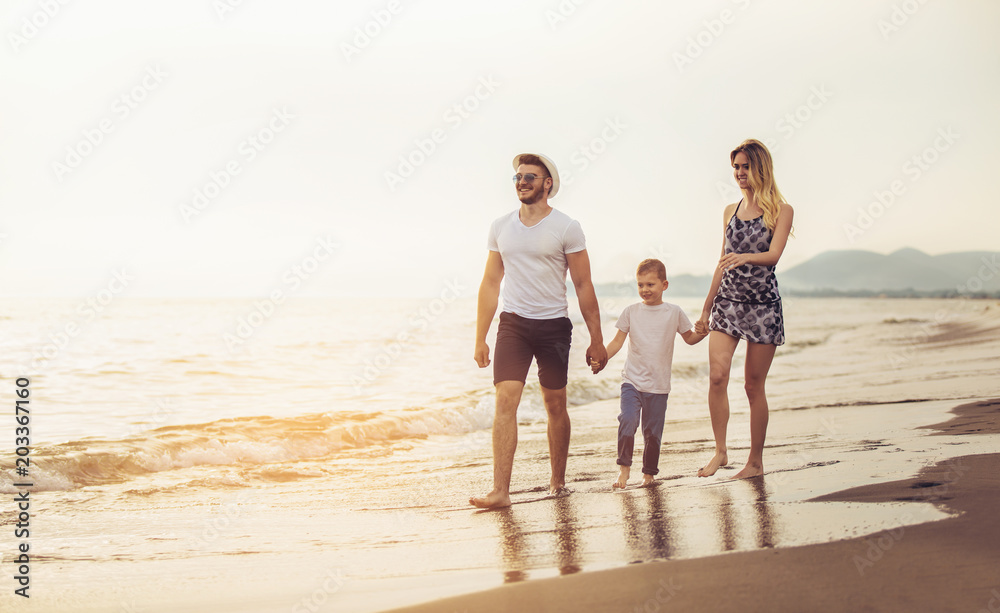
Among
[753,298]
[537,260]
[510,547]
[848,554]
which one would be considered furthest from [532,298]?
[848,554]

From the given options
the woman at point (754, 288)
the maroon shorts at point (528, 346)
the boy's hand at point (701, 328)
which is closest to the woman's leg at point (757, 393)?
the woman at point (754, 288)

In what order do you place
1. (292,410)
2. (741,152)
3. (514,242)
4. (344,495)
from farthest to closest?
(292,410) < (344,495) < (741,152) < (514,242)

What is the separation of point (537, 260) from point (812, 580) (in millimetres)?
2412

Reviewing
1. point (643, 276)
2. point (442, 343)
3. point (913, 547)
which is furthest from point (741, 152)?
point (442, 343)

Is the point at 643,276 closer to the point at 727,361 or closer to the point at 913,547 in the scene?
the point at 727,361

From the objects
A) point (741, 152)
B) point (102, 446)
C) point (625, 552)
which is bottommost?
point (625, 552)

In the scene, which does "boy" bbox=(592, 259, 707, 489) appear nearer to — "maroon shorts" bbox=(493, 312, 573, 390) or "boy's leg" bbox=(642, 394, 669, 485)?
"boy's leg" bbox=(642, 394, 669, 485)

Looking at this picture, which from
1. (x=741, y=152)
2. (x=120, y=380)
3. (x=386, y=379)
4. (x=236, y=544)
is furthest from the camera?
Answer: (x=386, y=379)

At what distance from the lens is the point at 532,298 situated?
4.44 m

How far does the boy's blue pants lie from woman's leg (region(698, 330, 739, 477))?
333 mm

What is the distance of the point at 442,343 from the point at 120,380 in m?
10.8

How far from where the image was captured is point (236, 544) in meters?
3.88

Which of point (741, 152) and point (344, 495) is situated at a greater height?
point (741, 152)

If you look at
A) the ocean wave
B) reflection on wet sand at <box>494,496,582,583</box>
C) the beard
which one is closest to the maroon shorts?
the beard
